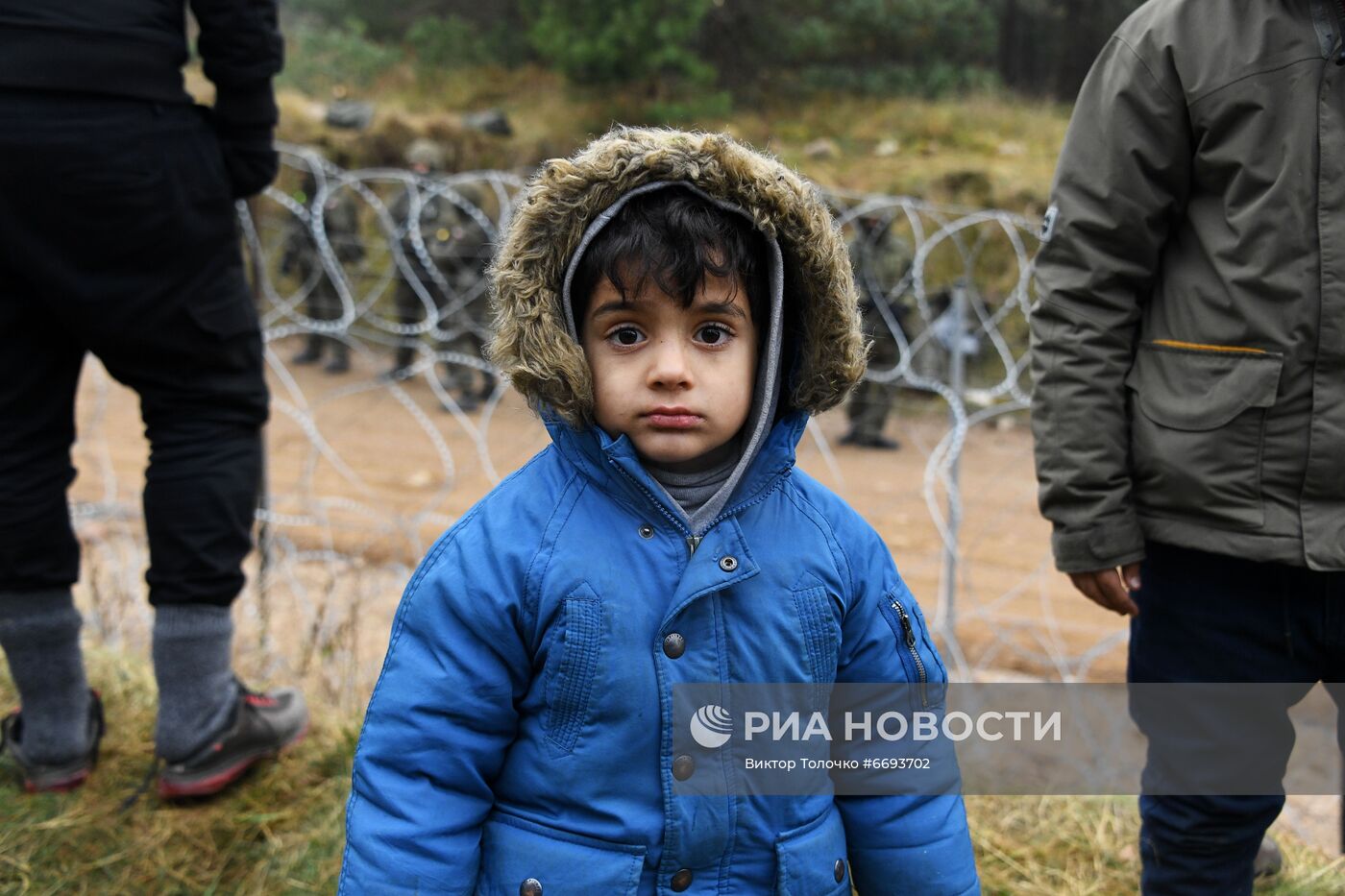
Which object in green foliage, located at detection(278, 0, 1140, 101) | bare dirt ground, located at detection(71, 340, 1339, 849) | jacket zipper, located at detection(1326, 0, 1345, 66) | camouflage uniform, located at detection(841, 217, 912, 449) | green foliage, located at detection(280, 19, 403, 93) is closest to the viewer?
jacket zipper, located at detection(1326, 0, 1345, 66)

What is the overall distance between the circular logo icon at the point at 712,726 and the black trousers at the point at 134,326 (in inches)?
45.9

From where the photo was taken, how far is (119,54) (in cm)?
205

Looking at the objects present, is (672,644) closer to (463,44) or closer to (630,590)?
(630,590)

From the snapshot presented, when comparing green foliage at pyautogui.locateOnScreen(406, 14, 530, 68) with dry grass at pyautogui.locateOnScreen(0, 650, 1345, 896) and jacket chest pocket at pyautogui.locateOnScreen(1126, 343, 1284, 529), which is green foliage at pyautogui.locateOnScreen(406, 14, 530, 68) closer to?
dry grass at pyautogui.locateOnScreen(0, 650, 1345, 896)

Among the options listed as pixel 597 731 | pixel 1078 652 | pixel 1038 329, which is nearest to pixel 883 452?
pixel 1078 652

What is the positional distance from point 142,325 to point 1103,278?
1635 millimetres

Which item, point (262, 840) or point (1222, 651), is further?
point (262, 840)

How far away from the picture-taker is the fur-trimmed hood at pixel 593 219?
1.51 meters

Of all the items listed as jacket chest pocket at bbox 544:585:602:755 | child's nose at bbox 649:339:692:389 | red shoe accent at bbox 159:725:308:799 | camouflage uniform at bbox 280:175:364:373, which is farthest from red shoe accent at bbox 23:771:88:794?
camouflage uniform at bbox 280:175:364:373

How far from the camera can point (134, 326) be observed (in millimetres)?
2104

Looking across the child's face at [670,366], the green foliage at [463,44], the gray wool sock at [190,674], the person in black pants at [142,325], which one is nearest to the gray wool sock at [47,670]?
the person in black pants at [142,325]

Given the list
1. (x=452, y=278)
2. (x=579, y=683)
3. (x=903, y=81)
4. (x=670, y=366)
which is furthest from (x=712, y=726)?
(x=903, y=81)

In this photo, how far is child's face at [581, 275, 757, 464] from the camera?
1497 millimetres

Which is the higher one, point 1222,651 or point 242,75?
point 242,75
